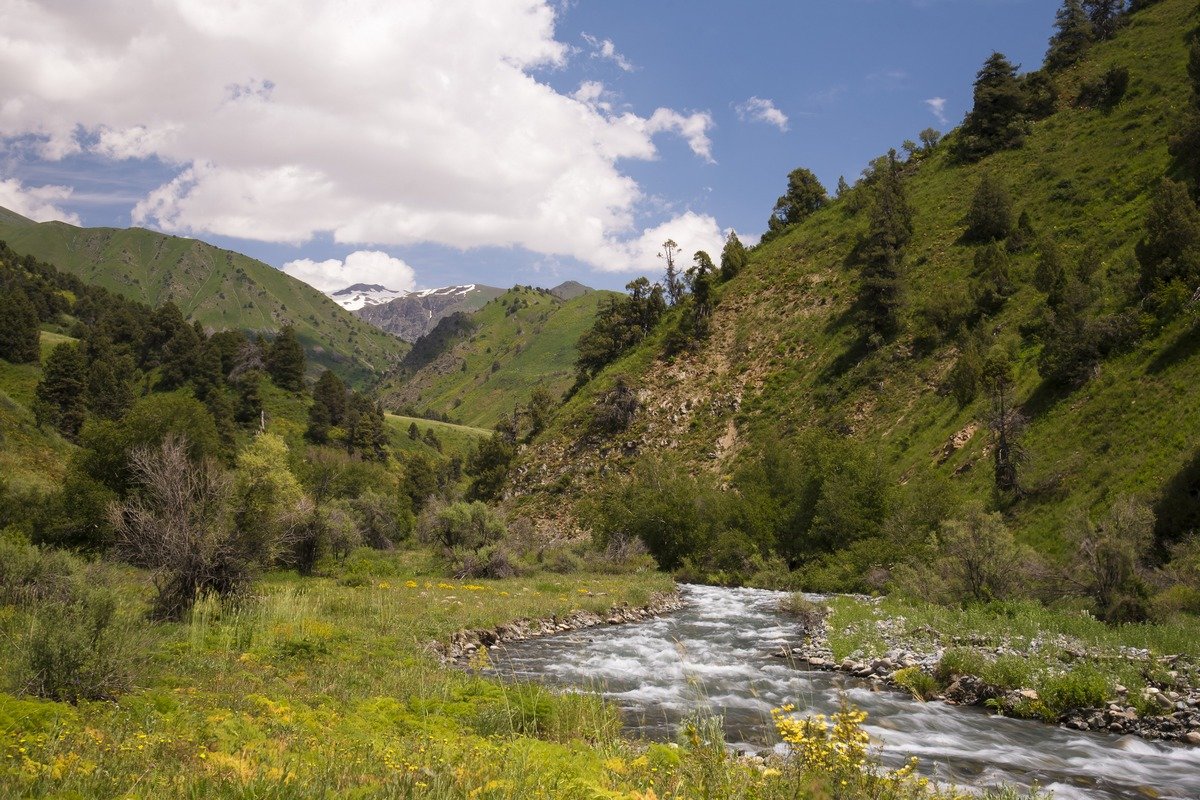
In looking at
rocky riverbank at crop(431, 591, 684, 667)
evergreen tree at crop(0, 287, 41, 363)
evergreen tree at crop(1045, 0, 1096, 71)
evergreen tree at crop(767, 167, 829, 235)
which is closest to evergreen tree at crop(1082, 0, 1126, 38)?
evergreen tree at crop(1045, 0, 1096, 71)

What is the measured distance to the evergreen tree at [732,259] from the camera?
81.0 metres

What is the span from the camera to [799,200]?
8931 centimetres

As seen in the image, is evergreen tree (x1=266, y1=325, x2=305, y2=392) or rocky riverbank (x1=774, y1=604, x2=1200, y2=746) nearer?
rocky riverbank (x1=774, y1=604, x2=1200, y2=746)

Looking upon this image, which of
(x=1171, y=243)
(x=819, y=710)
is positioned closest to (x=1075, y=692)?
(x=819, y=710)

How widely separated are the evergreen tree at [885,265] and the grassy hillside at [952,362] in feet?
5.58

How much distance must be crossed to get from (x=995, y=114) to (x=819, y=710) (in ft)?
267

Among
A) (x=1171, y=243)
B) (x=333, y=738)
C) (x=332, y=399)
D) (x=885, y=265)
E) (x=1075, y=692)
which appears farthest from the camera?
(x=332, y=399)

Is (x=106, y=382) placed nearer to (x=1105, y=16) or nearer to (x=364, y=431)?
(x=364, y=431)

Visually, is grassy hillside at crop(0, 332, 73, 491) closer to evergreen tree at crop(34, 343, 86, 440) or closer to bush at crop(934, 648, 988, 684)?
evergreen tree at crop(34, 343, 86, 440)

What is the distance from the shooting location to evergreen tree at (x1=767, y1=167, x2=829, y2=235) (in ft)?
290

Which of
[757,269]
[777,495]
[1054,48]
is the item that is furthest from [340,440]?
[1054,48]

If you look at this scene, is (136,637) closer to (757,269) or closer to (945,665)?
(945,665)

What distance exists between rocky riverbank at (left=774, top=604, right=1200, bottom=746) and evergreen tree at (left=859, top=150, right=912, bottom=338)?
4513 centimetres

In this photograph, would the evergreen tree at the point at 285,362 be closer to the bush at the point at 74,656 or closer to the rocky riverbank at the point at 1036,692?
the bush at the point at 74,656
